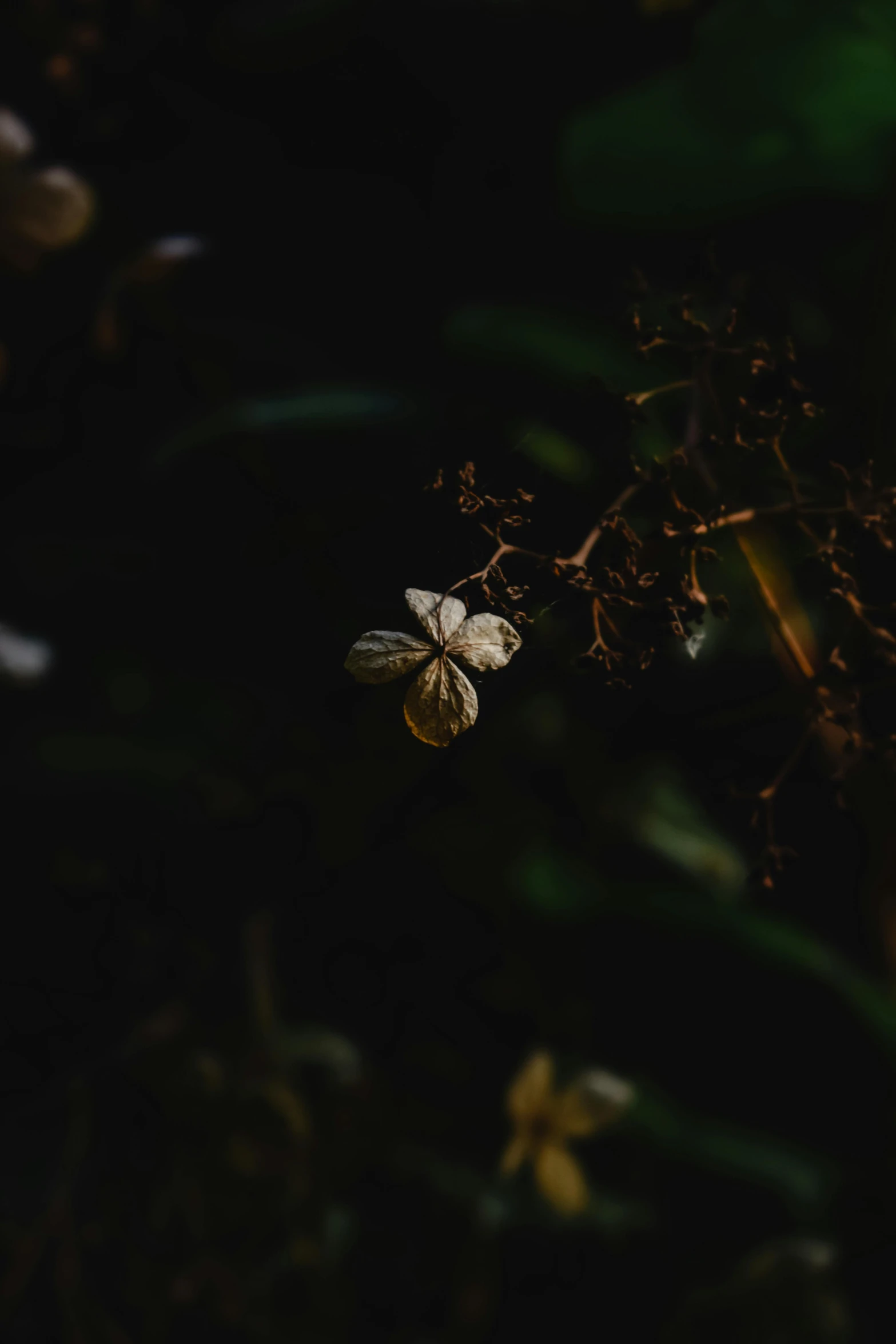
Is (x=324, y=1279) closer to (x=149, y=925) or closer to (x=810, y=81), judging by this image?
(x=149, y=925)

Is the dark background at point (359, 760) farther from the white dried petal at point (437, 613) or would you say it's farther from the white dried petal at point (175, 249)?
the white dried petal at point (437, 613)

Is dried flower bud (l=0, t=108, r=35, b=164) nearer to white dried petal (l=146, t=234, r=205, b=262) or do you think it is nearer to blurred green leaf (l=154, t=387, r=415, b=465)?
white dried petal (l=146, t=234, r=205, b=262)

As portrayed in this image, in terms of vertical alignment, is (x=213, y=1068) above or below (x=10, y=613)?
below

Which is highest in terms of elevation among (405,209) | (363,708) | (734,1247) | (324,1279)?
(405,209)

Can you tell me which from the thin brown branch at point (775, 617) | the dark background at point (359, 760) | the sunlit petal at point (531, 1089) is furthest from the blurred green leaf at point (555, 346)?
the sunlit petal at point (531, 1089)

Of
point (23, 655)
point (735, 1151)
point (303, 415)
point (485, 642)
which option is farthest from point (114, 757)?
point (735, 1151)

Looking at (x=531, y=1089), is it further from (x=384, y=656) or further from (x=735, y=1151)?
(x=384, y=656)

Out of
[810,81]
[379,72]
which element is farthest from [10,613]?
[810,81]
